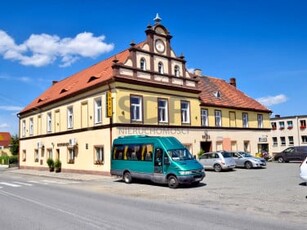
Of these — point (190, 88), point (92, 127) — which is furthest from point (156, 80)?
point (92, 127)

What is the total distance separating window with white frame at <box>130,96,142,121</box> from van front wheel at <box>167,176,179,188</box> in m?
9.21

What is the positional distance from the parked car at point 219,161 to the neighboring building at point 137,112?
3.75 metres

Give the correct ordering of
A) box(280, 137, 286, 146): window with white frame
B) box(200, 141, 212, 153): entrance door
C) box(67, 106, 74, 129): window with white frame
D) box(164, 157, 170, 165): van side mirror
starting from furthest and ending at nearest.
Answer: box(280, 137, 286, 146): window with white frame
box(200, 141, 212, 153): entrance door
box(67, 106, 74, 129): window with white frame
box(164, 157, 170, 165): van side mirror

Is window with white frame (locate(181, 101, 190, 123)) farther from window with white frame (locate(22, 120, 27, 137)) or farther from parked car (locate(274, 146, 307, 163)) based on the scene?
window with white frame (locate(22, 120, 27, 137))

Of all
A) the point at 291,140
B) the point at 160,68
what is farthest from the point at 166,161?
the point at 291,140

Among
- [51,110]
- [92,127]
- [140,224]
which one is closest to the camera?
[140,224]

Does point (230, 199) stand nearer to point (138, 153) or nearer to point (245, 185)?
point (245, 185)

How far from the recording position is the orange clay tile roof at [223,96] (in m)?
34.4

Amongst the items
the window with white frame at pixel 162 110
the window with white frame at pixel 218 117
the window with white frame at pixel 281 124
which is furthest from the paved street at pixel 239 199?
the window with white frame at pixel 281 124

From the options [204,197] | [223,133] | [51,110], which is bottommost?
[204,197]

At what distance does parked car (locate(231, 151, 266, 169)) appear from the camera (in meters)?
27.0

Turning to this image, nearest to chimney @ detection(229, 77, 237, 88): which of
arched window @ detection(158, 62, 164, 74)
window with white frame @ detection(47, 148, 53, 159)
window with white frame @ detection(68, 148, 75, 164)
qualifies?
arched window @ detection(158, 62, 164, 74)

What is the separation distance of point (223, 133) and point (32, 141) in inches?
835

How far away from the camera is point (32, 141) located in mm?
38062
